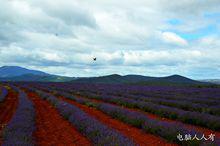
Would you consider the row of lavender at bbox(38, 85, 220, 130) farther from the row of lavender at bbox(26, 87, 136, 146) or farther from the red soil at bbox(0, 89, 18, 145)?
the red soil at bbox(0, 89, 18, 145)

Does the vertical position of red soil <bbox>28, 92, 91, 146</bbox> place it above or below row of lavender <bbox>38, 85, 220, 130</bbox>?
below

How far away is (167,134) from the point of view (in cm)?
841

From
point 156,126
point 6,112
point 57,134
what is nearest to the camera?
point 156,126

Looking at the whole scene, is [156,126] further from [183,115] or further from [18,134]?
[18,134]

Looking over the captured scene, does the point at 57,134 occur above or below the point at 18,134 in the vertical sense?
below

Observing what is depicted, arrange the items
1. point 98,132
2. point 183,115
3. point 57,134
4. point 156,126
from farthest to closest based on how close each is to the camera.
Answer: point 183,115 < point 57,134 < point 156,126 < point 98,132

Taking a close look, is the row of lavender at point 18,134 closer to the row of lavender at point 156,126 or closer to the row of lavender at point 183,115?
the row of lavender at point 156,126

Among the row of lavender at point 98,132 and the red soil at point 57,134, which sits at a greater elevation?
the row of lavender at point 98,132

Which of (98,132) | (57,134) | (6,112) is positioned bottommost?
(57,134)

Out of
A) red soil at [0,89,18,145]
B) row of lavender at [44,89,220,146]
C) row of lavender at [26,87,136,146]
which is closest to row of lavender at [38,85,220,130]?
row of lavender at [44,89,220,146]

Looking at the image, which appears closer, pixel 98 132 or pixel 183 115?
pixel 98 132

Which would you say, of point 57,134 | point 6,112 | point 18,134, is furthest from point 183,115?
point 6,112

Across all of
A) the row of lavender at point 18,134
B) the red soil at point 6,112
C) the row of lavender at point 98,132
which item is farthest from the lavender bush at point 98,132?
the red soil at point 6,112

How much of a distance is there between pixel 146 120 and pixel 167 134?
194 cm
